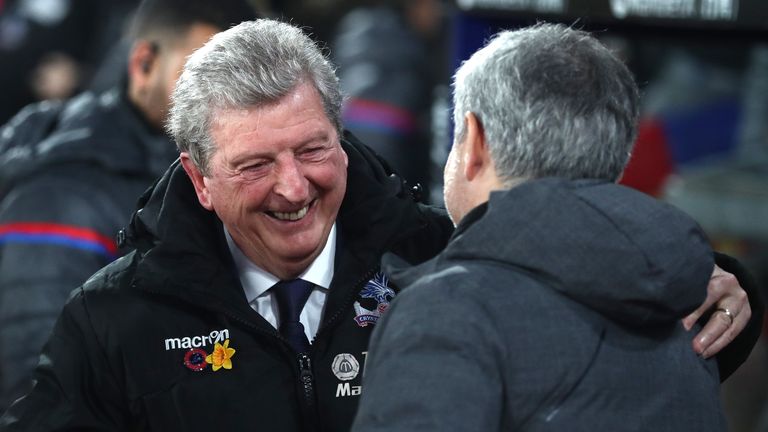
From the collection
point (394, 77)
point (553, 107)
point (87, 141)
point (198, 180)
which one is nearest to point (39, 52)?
point (394, 77)

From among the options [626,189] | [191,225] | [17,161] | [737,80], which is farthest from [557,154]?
[737,80]

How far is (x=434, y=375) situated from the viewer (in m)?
2.08

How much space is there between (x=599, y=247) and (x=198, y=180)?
100 cm

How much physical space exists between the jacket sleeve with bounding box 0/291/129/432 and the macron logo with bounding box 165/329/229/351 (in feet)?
0.45

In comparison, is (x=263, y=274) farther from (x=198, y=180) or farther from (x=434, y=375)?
(x=434, y=375)

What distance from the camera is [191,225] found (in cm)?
280

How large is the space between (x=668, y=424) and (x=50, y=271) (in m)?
2.06

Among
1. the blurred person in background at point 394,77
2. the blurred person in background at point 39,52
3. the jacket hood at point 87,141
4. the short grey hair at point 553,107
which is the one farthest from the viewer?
the blurred person in background at point 39,52

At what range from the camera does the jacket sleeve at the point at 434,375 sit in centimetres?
206

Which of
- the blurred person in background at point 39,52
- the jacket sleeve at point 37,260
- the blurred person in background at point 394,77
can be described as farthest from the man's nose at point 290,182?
the blurred person in background at point 39,52

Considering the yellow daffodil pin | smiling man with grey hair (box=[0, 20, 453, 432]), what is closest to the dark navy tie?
smiling man with grey hair (box=[0, 20, 453, 432])

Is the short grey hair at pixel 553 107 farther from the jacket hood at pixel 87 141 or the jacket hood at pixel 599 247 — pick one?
the jacket hood at pixel 87 141

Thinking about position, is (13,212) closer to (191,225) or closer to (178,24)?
(178,24)

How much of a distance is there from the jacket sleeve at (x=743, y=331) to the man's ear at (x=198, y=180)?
1.11 m
